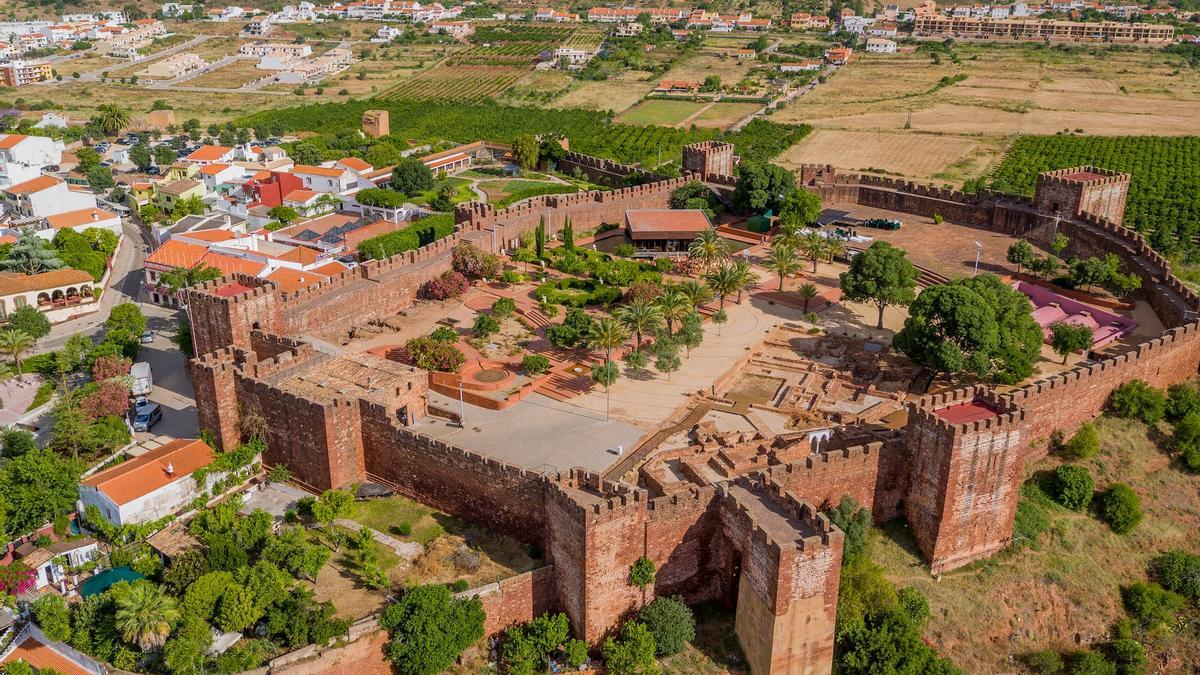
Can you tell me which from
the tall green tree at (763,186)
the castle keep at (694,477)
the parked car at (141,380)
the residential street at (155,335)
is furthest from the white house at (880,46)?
the parked car at (141,380)

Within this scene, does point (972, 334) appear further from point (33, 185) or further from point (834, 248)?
point (33, 185)

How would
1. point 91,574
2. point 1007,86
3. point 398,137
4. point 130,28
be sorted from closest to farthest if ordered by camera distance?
1. point 91,574
2. point 398,137
3. point 1007,86
4. point 130,28

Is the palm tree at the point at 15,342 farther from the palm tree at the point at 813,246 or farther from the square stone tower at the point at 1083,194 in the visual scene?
the square stone tower at the point at 1083,194

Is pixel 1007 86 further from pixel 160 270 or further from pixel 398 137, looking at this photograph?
pixel 160 270

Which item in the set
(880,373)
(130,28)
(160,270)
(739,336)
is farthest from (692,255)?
(130,28)

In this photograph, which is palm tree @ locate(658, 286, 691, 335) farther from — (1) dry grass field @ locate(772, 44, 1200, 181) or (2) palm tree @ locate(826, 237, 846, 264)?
(1) dry grass field @ locate(772, 44, 1200, 181)

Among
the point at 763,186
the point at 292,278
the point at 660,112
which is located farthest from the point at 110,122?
the point at 763,186
